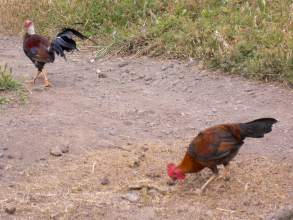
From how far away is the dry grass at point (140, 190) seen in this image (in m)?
4.81

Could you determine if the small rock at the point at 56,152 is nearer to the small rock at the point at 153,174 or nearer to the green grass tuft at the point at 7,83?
the small rock at the point at 153,174

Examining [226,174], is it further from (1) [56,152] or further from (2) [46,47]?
(2) [46,47]

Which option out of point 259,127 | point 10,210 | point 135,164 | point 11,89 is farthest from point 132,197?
point 11,89

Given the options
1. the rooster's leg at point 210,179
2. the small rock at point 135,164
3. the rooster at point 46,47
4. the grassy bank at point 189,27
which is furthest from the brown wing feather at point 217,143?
the rooster at point 46,47

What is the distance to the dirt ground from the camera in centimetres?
494

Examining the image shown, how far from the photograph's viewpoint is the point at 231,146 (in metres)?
5.08

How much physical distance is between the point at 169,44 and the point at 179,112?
6.87 feet

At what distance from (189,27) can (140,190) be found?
427 cm

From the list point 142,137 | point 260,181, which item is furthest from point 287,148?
point 142,137

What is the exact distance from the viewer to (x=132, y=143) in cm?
617

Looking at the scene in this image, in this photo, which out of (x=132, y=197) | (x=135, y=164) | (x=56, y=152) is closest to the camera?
(x=132, y=197)

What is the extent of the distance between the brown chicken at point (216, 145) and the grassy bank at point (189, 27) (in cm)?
278

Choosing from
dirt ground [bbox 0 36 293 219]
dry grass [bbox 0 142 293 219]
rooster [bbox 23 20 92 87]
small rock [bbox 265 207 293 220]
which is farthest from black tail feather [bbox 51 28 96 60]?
small rock [bbox 265 207 293 220]

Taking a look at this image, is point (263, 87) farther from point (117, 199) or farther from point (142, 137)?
point (117, 199)
